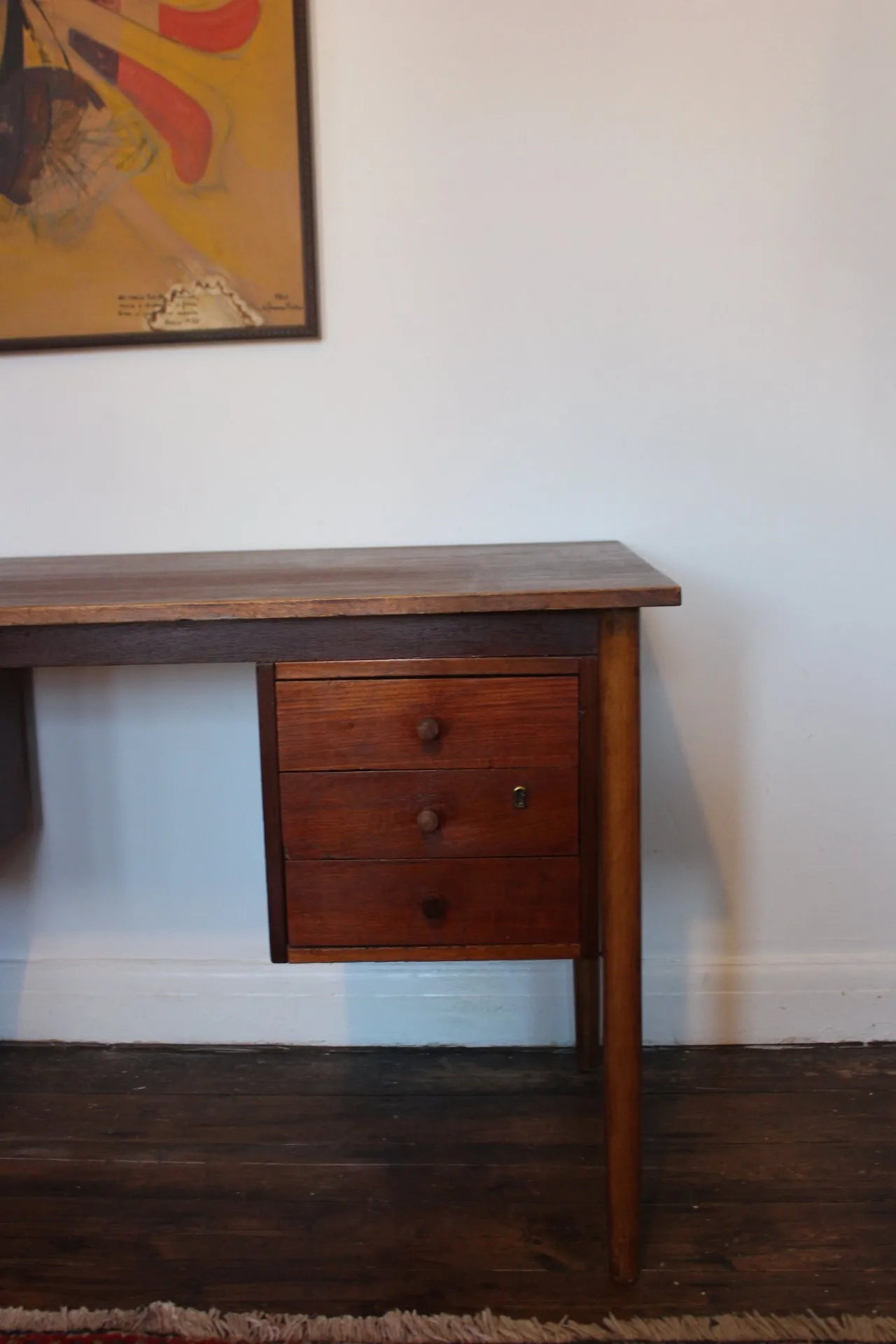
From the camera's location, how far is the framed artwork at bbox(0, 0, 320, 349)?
1553 millimetres

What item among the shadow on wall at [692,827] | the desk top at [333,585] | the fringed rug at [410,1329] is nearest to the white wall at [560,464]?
the shadow on wall at [692,827]

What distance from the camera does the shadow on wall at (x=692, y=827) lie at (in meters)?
1.68

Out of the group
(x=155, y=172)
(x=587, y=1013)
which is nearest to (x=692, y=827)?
(x=587, y=1013)

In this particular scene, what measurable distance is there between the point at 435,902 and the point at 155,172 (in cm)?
121

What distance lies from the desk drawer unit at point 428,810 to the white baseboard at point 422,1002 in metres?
0.57

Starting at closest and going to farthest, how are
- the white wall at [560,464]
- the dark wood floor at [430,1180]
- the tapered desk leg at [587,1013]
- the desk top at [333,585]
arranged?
the desk top at [333,585]
the dark wood floor at [430,1180]
the white wall at [560,464]
the tapered desk leg at [587,1013]

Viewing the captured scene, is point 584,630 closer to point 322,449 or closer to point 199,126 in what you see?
point 322,449

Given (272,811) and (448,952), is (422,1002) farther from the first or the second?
(272,811)

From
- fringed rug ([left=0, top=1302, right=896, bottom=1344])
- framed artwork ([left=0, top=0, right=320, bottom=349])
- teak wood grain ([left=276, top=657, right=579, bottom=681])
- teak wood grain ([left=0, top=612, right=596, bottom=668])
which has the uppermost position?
framed artwork ([left=0, top=0, right=320, bottom=349])

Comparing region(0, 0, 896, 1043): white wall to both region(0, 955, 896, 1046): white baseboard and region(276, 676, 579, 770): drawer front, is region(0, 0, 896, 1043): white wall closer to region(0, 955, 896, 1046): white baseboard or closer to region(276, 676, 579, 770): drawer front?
region(0, 955, 896, 1046): white baseboard

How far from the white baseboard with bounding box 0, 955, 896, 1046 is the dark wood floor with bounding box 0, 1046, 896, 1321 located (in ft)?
0.12

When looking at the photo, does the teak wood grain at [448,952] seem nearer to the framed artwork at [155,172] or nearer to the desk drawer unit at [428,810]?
the desk drawer unit at [428,810]

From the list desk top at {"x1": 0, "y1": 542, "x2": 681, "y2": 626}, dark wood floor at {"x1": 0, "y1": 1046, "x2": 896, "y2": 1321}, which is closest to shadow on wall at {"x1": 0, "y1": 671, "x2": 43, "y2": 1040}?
dark wood floor at {"x1": 0, "y1": 1046, "x2": 896, "y2": 1321}

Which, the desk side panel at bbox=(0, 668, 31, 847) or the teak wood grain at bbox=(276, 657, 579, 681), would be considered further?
the desk side panel at bbox=(0, 668, 31, 847)
